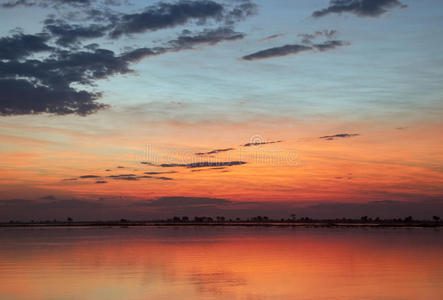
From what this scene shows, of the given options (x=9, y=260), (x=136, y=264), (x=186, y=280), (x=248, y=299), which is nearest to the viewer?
(x=248, y=299)

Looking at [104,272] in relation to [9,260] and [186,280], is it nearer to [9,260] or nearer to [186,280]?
[186,280]

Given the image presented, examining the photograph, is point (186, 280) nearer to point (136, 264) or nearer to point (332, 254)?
point (136, 264)

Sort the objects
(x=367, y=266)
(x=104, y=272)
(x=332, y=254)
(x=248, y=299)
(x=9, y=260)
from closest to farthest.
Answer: (x=248, y=299), (x=104, y=272), (x=367, y=266), (x=9, y=260), (x=332, y=254)

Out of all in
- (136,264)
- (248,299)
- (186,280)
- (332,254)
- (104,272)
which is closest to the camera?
(248,299)

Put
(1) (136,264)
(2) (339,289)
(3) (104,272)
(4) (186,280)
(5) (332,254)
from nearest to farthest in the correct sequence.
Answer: (2) (339,289) < (4) (186,280) < (3) (104,272) < (1) (136,264) < (5) (332,254)

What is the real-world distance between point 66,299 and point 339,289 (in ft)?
39.7

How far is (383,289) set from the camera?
84.7 feet

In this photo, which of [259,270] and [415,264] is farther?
[415,264]

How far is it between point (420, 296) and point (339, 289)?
3.52m

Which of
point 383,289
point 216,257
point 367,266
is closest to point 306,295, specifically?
point 383,289

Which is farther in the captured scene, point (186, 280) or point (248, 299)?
point (186, 280)

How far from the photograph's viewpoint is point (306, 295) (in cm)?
2442

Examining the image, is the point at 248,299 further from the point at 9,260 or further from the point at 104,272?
the point at 9,260

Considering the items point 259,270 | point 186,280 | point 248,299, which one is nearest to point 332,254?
point 259,270
